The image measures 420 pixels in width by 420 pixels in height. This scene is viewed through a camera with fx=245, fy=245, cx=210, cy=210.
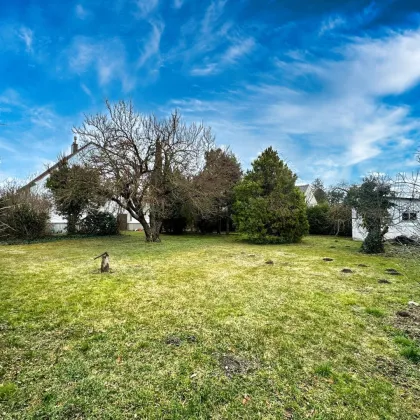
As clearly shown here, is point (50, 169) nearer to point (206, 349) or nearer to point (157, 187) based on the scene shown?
point (157, 187)

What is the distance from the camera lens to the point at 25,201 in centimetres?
1313

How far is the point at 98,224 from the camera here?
17156 millimetres

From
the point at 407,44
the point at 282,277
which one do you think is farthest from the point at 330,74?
the point at 282,277

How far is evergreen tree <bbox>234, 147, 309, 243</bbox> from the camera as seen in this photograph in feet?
45.9

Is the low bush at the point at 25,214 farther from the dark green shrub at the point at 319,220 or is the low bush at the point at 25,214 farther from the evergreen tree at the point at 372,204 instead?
the dark green shrub at the point at 319,220

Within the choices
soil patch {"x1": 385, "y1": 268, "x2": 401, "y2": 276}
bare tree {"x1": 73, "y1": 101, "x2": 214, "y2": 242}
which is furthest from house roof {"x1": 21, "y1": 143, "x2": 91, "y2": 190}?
soil patch {"x1": 385, "y1": 268, "x2": 401, "y2": 276}

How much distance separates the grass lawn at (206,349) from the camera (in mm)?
1982

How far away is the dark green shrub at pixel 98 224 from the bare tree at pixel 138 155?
16.2ft

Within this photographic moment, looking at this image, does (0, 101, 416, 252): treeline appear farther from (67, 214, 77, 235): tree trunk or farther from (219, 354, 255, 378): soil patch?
(219, 354, 255, 378): soil patch

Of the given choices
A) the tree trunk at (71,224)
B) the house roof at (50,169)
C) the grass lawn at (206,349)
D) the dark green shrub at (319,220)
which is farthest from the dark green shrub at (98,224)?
the dark green shrub at (319,220)

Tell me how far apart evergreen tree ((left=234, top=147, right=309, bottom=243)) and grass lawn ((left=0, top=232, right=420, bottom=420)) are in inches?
333

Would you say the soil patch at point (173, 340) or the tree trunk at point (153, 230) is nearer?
the soil patch at point (173, 340)

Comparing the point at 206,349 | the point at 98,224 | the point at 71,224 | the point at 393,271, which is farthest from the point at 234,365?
the point at 71,224

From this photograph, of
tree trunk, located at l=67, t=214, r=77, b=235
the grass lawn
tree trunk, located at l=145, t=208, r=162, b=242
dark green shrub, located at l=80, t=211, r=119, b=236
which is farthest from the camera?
dark green shrub, located at l=80, t=211, r=119, b=236
